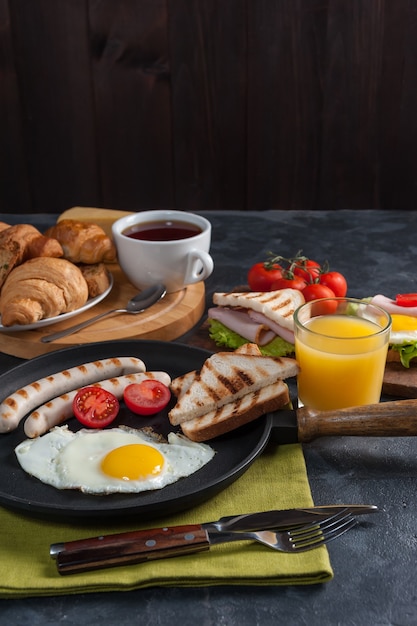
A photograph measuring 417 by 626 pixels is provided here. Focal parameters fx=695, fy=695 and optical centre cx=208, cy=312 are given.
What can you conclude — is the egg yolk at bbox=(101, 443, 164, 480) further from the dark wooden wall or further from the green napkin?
the dark wooden wall

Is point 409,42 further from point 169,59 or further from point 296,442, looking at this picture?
point 296,442

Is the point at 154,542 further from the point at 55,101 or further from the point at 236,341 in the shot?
the point at 55,101

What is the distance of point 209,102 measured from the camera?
16.5ft

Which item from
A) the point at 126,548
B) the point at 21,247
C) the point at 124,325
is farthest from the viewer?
the point at 21,247

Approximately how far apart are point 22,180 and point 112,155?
75cm

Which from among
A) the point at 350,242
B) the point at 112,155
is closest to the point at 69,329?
the point at 350,242

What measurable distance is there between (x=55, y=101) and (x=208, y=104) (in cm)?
112

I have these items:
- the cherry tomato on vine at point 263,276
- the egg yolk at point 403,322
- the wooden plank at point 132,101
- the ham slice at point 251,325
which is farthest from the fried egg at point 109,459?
the wooden plank at point 132,101

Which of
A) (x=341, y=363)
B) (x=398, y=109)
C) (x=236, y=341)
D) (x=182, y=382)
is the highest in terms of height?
(x=398, y=109)

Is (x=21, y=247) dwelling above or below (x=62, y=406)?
above

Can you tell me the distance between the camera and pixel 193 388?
219 centimetres

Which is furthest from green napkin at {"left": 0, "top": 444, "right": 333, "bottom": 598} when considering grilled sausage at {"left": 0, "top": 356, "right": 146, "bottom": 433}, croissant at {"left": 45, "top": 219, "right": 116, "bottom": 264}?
croissant at {"left": 45, "top": 219, "right": 116, "bottom": 264}

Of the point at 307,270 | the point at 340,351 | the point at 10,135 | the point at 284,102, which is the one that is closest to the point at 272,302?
the point at 307,270

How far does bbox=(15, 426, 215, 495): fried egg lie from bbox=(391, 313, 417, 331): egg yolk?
0.95 meters
